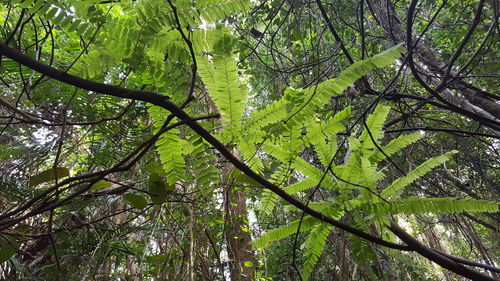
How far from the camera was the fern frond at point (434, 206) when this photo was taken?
0.99m

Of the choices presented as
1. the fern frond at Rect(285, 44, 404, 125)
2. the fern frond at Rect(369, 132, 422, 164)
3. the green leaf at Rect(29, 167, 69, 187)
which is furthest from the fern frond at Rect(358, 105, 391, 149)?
the green leaf at Rect(29, 167, 69, 187)

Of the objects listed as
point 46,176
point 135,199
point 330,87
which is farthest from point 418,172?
point 46,176

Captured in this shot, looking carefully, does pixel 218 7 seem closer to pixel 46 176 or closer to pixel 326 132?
pixel 326 132

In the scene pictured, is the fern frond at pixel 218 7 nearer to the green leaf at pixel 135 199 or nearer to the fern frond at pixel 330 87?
the fern frond at pixel 330 87

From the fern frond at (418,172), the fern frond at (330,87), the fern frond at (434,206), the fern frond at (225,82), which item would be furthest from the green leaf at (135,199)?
the fern frond at (418,172)

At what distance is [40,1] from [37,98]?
1.03m

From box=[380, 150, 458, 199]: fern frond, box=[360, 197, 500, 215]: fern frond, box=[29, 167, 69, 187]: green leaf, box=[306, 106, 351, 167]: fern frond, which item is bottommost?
box=[360, 197, 500, 215]: fern frond

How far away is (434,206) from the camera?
1.04 m

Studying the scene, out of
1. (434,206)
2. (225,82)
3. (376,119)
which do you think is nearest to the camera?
(225,82)

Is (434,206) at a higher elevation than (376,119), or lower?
lower

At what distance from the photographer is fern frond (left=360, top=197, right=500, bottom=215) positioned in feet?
3.25

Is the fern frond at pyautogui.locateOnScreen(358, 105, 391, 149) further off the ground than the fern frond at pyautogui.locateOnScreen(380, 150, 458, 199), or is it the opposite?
the fern frond at pyautogui.locateOnScreen(358, 105, 391, 149)

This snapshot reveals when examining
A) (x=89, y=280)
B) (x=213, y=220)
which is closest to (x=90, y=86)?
(x=89, y=280)

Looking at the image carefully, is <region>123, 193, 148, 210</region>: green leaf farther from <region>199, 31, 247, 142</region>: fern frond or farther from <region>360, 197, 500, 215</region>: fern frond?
<region>360, 197, 500, 215</region>: fern frond
